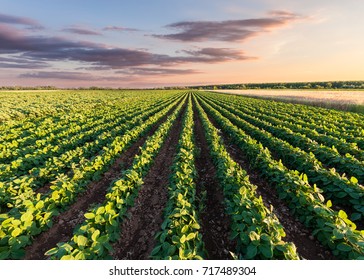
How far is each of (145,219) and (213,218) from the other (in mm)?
1750

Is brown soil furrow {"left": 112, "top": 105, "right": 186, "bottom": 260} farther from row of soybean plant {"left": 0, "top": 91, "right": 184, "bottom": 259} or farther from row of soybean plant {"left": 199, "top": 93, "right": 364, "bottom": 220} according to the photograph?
row of soybean plant {"left": 199, "top": 93, "right": 364, "bottom": 220}

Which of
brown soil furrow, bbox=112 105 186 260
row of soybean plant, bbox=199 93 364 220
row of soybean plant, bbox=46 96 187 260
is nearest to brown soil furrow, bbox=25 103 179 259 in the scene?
row of soybean plant, bbox=46 96 187 260

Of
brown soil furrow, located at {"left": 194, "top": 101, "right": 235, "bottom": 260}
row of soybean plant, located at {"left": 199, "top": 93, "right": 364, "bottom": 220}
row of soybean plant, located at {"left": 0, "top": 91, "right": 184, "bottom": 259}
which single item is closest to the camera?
row of soybean plant, located at {"left": 0, "top": 91, "right": 184, "bottom": 259}

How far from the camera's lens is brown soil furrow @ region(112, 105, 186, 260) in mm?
4609

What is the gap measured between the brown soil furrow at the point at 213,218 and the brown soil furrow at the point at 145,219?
1.14 m

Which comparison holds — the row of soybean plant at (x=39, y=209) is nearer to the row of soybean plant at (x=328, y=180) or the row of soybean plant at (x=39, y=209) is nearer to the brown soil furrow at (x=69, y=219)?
the brown soil furrow at (x=69, y=219)

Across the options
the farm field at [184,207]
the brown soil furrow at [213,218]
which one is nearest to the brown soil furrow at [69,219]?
the farm field at [184,207]

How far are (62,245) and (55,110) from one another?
26185mm

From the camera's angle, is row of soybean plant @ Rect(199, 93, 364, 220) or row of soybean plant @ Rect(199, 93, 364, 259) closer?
Answer: row of soybean plant @ Rect(199, 93, 364, 259)

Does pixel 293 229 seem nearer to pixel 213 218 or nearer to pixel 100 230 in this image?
pixel 213 218

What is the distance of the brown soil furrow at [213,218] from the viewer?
4.57 m

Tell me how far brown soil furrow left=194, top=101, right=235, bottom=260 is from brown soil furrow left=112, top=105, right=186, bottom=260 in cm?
114

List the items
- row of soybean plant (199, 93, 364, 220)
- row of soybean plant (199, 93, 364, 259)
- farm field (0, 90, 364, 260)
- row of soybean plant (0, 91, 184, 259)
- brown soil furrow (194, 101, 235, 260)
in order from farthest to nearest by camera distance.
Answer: row of soybean plant (199, 93, 364, 220) < brown soil furrow (194, 101, 235, 260) < row of soybean plant (0, 91, 184, 259) < farm field (0, 90, 364, 260) < row of soybean plant (199, 93, 364, 259)

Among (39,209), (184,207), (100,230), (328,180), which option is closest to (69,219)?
(39,209)
